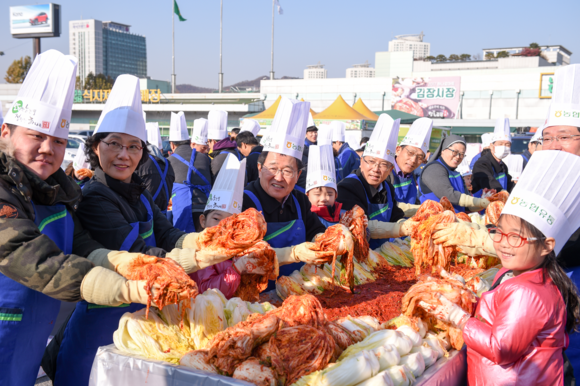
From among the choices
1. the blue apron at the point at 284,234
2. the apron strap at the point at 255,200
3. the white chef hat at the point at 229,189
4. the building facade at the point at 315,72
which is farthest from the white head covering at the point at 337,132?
the building facade at the point at 315,72

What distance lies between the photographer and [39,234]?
1.96 meters

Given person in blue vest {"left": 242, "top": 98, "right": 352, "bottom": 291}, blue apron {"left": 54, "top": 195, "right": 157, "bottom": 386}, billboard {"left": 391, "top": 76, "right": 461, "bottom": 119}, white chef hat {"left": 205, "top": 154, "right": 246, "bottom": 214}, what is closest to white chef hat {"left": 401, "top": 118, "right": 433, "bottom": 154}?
person in blue vest {"left": 242, "top": 98, "right": 352, "bottom": 291}

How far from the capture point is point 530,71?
1692 inches

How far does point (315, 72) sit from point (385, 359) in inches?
4770

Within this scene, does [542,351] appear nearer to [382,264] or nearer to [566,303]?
[566,303]

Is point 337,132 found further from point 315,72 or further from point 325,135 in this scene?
point 315,72

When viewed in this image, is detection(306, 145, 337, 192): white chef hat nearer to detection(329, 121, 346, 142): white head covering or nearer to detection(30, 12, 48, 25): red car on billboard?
detection(329, 121, 346, 142): white head covering

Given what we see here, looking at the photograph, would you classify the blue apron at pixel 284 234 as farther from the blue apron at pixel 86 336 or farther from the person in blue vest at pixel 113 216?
the blue apron at pixel 86 336

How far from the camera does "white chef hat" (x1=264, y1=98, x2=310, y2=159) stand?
361cm

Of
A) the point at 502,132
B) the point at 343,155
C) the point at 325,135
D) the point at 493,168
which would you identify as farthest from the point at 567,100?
the point at 325,135

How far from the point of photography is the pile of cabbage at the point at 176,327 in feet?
7.10

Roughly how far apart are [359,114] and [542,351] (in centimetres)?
1949

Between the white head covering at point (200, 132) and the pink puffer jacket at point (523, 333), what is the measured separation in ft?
24.5

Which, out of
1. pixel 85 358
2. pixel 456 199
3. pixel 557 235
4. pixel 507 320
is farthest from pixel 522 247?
pixel 456 199
